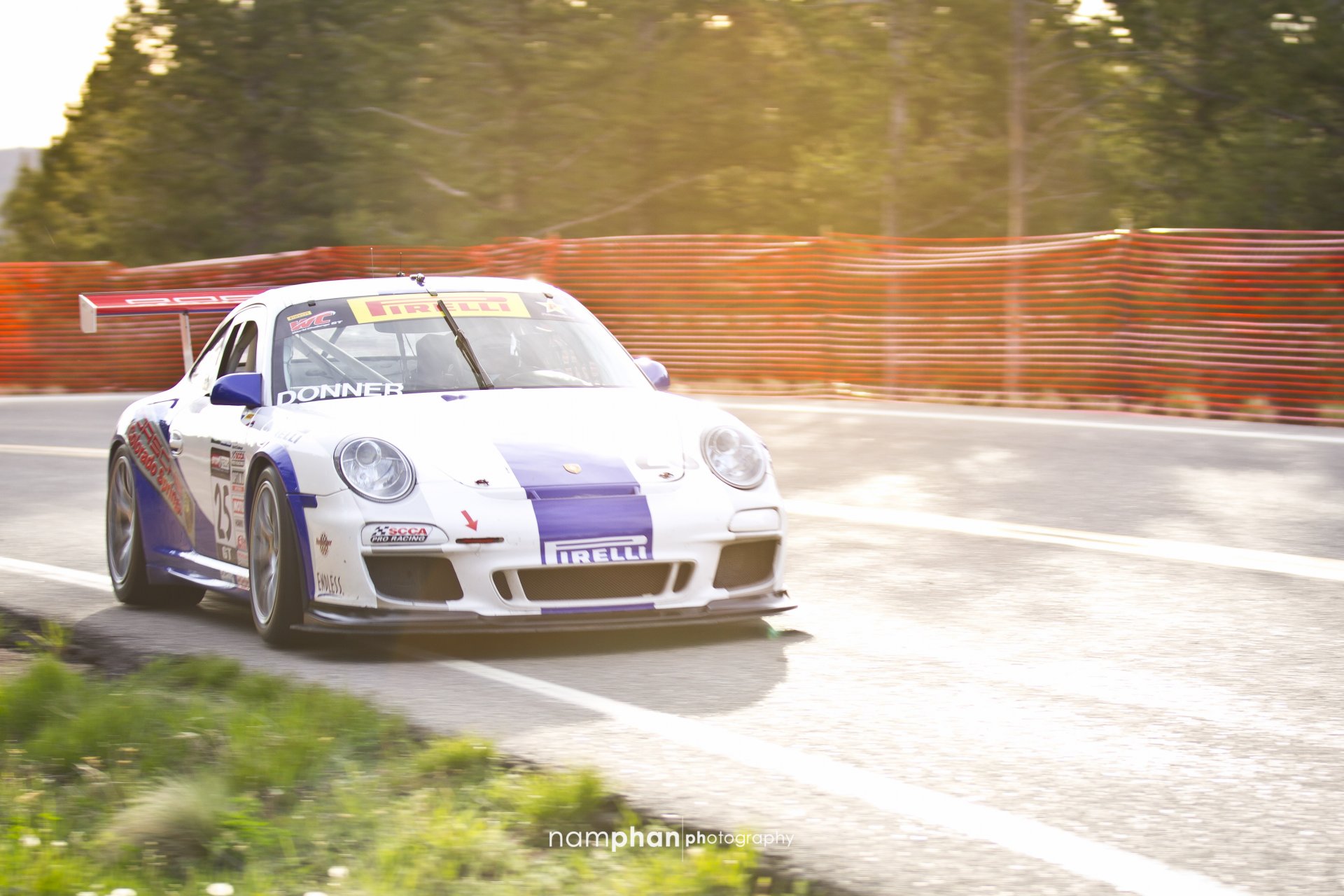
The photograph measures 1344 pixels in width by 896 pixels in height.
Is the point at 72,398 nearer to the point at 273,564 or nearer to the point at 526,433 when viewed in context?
the point at 273,564

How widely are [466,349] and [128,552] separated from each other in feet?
6.14

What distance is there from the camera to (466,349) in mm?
7434

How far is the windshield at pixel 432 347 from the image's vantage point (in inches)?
285

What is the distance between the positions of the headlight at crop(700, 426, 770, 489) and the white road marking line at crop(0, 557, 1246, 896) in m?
1.13

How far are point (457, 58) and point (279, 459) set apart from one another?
30.9 metres

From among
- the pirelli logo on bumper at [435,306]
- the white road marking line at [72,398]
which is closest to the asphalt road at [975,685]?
the pirelli logo on bumper at [435,306]

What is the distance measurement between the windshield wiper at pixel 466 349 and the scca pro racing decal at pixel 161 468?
4.15 feet

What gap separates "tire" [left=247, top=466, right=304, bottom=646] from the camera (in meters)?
6.50

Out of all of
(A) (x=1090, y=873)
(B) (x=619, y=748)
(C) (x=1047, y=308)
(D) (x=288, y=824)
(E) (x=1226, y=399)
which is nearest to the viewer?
(A) (x=1090, y=873)

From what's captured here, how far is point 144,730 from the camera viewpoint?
16.8 ft

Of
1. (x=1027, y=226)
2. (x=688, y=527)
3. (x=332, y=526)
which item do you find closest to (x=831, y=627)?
(x=688, y=527)

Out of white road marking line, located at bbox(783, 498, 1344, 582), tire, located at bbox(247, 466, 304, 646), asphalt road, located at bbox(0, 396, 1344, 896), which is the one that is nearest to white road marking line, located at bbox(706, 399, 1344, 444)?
asphalt road, located at bbox(0, 396, 1344, 896)

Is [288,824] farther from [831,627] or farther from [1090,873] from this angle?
[831,627]

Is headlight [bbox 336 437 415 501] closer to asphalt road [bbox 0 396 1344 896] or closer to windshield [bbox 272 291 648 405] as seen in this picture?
asphalt road [bbox 0 396 1344 896]
